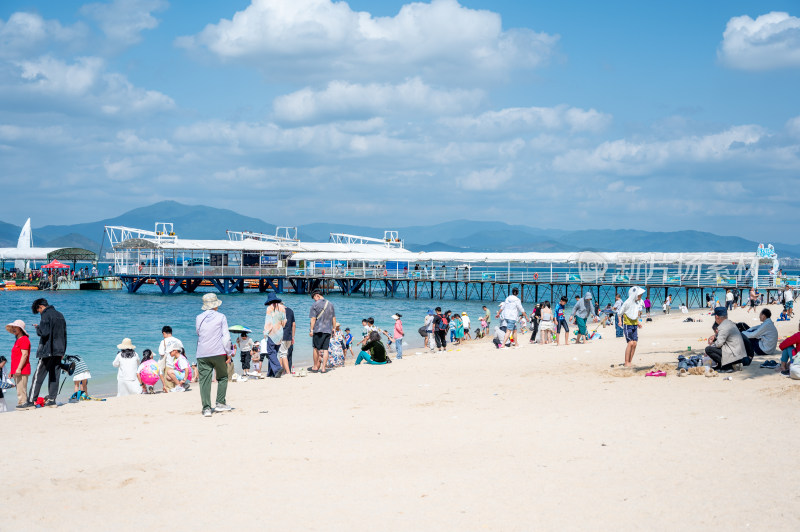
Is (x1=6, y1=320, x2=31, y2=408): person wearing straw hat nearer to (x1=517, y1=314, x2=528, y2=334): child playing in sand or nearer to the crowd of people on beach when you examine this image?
the crowd of people on beach

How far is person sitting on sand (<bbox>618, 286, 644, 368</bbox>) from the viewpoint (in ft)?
37.5

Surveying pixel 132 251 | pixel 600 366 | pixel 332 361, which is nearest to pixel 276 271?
pixel 132 251

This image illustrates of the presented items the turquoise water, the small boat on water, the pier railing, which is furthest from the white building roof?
the pier railing

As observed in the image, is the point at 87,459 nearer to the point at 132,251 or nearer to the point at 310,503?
the point at 310,503

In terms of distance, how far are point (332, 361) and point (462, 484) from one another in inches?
373

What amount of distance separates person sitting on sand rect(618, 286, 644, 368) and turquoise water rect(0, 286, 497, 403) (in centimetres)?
870

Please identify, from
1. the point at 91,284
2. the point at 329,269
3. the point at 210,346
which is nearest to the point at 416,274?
the point at 329,269

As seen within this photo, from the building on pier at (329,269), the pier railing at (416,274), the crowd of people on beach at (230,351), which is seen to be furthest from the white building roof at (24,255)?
the crowd of people on beach at (230,351)

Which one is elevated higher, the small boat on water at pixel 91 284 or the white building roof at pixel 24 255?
the white building roof at pixel 24 255

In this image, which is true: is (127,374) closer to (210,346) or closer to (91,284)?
(210,346)

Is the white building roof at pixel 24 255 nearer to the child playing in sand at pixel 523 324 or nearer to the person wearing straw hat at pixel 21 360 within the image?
the child playing in sand at pixel 523 324

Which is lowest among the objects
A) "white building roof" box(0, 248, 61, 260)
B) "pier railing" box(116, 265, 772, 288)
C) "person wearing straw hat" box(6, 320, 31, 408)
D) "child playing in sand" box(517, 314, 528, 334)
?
"child playing in sand" box(517, 314, 528, 334)

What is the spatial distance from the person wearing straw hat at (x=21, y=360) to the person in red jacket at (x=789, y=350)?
10.2 metres

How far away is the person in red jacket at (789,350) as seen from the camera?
958cm
